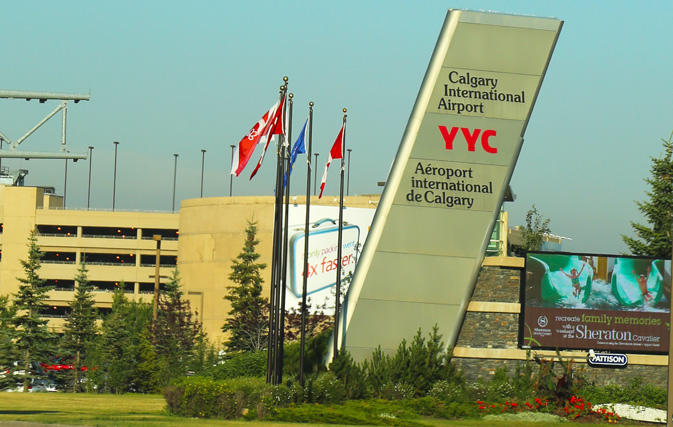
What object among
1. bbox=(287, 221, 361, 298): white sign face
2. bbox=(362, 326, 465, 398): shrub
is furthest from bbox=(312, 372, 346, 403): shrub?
bbox=(287, 221, 361, 298): white sign face

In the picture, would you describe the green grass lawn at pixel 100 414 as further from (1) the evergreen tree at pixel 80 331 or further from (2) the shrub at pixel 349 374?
(1) the evergreen tree at pixel 80 331

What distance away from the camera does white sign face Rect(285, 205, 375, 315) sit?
288ft

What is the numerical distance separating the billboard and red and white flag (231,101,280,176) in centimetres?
1179

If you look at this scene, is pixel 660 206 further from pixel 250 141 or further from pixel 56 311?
pixel 56 311

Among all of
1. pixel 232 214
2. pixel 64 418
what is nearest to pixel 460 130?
pixel 64 418

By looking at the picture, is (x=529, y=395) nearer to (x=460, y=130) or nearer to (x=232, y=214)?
(x=460, y=130)

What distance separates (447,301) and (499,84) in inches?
330

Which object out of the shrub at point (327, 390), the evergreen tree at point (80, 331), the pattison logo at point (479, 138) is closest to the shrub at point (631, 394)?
the shrub at point (327, 390)

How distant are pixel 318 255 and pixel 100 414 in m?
56.7

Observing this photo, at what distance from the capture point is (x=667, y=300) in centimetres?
3900

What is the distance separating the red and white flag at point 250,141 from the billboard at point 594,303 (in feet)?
38.7

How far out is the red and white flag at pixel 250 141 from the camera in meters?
32.6

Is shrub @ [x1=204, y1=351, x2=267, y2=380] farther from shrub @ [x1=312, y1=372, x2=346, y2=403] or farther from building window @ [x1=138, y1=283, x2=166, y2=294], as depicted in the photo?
building window @ [x1=138, y1=283, x2=166, y2=294]

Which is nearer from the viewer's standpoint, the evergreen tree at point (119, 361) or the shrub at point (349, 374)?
the shrub at point (349, 374)
